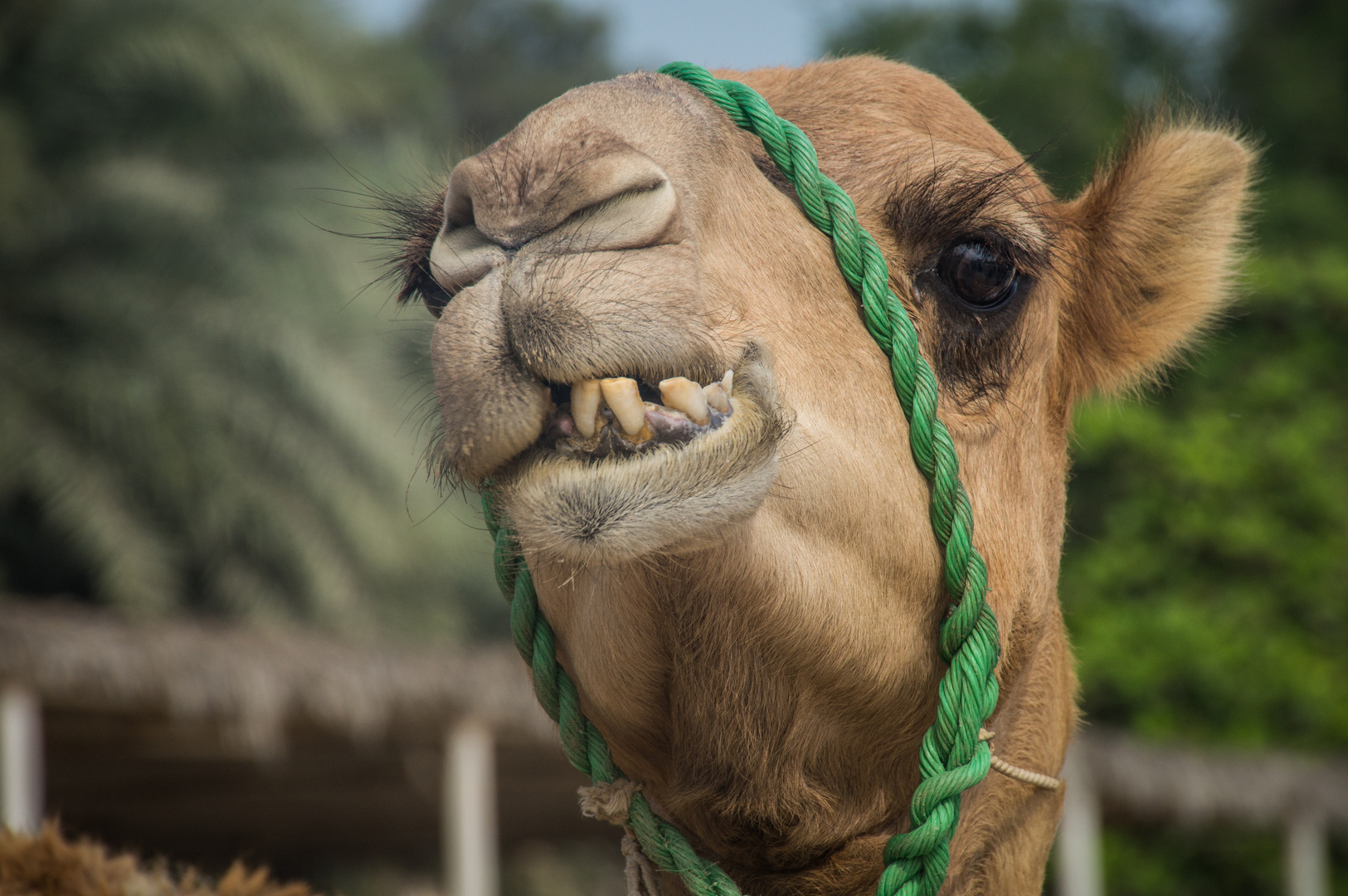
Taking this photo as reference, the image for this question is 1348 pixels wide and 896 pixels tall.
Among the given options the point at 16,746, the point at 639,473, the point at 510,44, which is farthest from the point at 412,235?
the point at 510,44

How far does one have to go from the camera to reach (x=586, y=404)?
1.85 m

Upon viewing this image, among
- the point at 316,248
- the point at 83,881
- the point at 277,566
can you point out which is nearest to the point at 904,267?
the point at 83,881

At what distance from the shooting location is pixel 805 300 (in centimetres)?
220

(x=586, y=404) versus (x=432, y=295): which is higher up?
(x=432, y=295)

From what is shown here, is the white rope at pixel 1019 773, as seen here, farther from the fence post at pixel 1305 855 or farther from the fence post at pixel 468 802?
the fence post at pixel 1305 855

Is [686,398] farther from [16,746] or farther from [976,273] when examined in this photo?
[16,746]

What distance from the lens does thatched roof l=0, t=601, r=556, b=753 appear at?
9258 millimetres

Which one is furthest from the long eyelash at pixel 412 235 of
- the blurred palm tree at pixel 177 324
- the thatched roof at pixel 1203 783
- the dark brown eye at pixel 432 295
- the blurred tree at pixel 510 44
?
the blurred tree at pixel 510 44

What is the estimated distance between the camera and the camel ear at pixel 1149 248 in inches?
114

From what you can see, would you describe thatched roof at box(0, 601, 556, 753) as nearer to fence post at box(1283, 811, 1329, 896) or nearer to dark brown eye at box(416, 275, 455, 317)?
dark brown eye at box(416, 275, 455, 317)

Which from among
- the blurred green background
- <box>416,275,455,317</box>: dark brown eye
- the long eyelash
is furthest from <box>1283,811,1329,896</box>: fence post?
<box>416,275,455,317</box>: dark brown eye

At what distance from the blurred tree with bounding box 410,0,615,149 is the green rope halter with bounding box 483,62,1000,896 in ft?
128

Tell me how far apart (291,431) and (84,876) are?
12880mm

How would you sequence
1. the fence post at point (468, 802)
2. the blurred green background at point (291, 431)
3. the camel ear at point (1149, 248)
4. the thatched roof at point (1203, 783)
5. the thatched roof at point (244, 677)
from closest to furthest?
the camel ear at point (1149, 248), the thatched roof at point (244, 677), the fence post at point (468, 802), the thatched roof at point (1203, 783), the blurred green background at point (291, 431)
